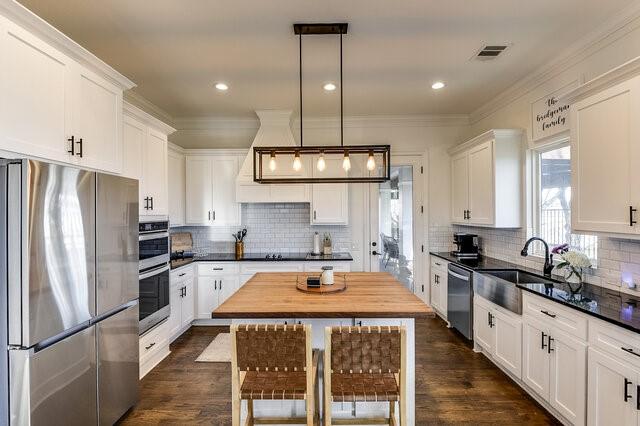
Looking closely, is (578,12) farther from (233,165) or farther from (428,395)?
(233,165)

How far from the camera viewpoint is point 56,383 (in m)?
1.95

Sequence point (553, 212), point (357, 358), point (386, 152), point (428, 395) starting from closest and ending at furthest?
point (357, 358)
point (386, 152)
point (428, 395)
point (553, 212)

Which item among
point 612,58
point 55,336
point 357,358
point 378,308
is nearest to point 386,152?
point 378,308

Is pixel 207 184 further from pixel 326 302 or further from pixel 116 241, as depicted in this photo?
pixel 326 302

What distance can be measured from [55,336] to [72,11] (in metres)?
2.21

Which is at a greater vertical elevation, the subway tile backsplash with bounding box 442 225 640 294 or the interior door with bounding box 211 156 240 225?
the interior door with bounding box 211 156 240 225

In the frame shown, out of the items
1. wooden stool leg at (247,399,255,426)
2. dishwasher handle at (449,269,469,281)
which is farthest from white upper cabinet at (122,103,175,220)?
dishwasher handle at (449,269,469,281)

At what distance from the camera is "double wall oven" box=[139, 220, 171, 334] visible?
325 centimetres

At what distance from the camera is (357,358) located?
6.02 ft

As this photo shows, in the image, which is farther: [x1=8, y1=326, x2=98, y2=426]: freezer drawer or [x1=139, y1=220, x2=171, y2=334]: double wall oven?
[x1=139, y1=220, x2=171, y2=334]: double wall oven

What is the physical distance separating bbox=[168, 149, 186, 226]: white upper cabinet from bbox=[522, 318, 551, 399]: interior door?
4.17m

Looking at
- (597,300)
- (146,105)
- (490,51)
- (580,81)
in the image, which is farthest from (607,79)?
(146,105)

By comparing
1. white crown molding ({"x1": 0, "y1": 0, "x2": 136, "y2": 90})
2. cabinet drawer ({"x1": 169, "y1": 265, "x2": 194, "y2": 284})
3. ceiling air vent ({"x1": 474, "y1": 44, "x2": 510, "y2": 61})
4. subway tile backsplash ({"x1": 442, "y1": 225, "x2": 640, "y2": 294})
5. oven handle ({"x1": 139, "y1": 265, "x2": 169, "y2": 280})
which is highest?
ceiling air vent ({"x1": 474, "y1": 44, "x2": 510, "y2": 61})

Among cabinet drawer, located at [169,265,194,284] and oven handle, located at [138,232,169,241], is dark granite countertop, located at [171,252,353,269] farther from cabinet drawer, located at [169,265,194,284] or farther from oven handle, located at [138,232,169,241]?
oven handle, located at [138,232,169,241]
